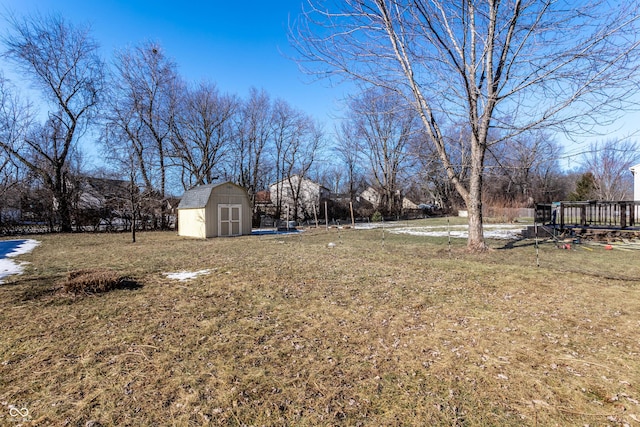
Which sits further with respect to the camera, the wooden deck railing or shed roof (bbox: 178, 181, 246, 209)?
shed roof (bbox: 178, 181, 246, 209)

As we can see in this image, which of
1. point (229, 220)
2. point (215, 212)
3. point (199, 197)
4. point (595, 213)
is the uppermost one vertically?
point (199, 197)

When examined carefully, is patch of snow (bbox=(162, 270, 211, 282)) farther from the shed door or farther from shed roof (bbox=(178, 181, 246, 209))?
the shed door

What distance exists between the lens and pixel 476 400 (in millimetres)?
2229

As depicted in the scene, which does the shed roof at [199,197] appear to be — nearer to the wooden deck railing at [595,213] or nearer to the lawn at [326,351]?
the lawn at [326,351]

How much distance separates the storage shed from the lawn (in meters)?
9.61

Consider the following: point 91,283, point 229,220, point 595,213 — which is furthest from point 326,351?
point 595,213

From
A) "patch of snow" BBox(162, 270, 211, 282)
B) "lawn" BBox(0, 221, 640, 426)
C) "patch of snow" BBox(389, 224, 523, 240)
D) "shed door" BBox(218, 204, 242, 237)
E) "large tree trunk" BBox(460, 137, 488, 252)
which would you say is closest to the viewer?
"lawn" BBox(0, 221, 640, 426)

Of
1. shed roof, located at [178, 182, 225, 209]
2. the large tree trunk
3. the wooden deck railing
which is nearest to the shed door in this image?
shed roof, located at [178, 182, 225, 209]

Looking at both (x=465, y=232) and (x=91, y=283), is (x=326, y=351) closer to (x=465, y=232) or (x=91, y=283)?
(x=91, y=283)

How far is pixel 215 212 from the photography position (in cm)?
1585

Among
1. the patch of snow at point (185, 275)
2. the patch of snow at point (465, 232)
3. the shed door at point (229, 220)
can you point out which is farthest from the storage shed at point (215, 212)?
the patch of snow at point (185, 275)

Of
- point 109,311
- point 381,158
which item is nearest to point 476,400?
point 109,311

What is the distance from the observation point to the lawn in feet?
6.98

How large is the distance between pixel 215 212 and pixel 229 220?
3.20 feet
